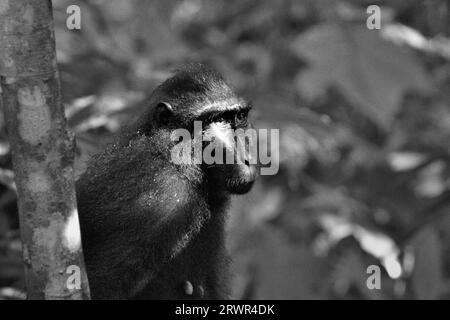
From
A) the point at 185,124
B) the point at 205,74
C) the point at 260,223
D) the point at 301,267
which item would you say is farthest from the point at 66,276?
the point at 260,223

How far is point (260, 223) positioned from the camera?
8.02 meters

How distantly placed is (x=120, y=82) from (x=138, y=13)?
121 centimetres

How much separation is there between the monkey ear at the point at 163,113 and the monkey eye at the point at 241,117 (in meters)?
0.47

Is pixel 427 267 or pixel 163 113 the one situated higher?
pixel 163 113

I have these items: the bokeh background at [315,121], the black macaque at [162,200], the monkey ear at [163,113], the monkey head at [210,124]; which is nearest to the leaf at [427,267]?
the bokeh background at [315,121]

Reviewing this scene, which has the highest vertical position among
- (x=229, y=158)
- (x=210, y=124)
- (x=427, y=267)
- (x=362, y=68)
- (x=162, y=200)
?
(x=362, y=68)

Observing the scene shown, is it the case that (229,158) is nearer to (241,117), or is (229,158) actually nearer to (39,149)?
(241,117)

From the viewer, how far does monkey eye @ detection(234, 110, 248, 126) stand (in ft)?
15.7

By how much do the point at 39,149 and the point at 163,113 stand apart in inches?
62.4

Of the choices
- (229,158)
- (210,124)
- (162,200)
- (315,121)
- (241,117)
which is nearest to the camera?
(162,200)

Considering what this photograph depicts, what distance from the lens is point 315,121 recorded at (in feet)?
19.7

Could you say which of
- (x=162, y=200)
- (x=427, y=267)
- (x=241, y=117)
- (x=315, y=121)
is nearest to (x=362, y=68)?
(x=315, y=121)

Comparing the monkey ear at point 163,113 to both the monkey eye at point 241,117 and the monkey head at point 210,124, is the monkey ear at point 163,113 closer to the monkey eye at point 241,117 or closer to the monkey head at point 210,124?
the monkey head at point 210,124
